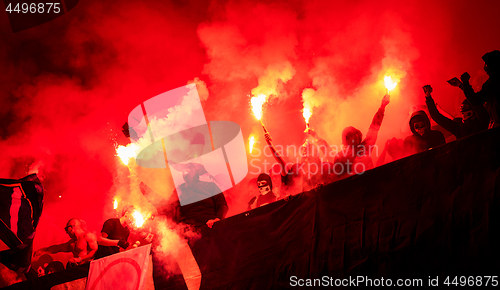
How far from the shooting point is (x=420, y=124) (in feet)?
11.7

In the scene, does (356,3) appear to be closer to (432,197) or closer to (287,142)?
(287,142)

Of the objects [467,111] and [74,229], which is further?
[74,229]

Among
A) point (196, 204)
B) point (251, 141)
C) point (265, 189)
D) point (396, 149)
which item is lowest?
point (196, 204)

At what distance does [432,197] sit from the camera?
2.44 m

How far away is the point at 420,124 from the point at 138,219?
154 inches

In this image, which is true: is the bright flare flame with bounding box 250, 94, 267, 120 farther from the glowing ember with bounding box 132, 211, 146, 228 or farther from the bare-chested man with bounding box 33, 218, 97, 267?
the bare-chested man with bounding box 33, 218, 97, 267

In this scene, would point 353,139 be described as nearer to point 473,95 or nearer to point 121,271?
point 473,95

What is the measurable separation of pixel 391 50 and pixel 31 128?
A: 7874 mm

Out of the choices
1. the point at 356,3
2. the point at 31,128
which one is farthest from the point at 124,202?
the point at 356,3

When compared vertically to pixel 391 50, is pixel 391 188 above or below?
below

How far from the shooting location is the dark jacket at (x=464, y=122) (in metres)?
2.87

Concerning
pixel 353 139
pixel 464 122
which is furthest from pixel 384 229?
pixel 353 139

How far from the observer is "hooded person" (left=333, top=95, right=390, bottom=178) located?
3855mm

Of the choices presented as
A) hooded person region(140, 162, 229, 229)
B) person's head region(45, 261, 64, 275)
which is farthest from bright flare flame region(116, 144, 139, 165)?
hooded person region(140, 162, 229, 229)
